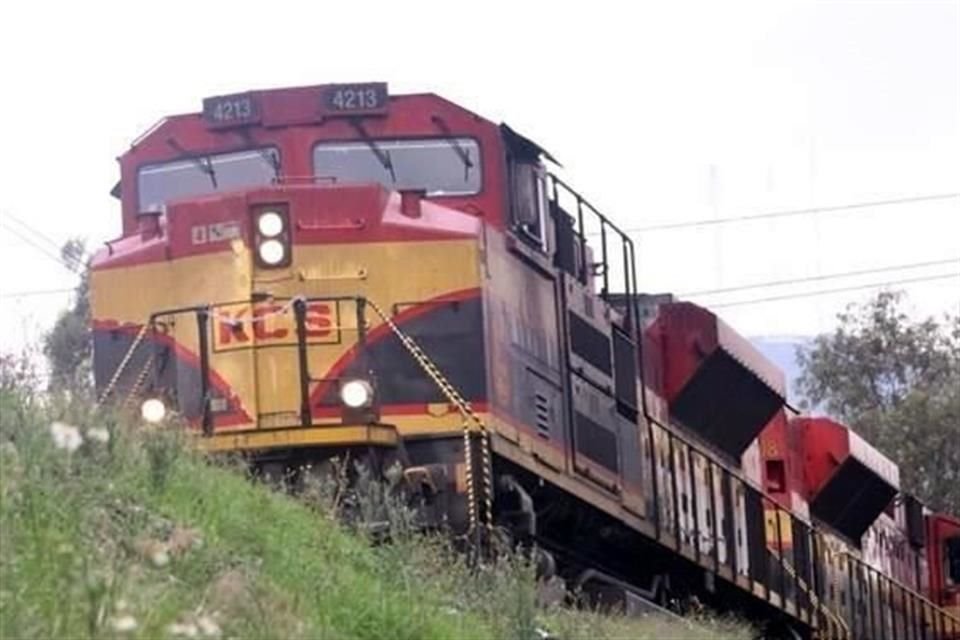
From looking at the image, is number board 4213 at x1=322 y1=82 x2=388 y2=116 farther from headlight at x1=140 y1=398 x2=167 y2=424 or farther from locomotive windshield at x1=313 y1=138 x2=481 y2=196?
headlight at x1=140 y1=398 x2=167 y2=424

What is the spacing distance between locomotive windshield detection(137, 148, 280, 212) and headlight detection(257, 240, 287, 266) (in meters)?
0.87

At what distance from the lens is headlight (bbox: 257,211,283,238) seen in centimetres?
1537

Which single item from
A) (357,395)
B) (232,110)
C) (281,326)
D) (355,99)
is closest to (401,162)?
(355,99)

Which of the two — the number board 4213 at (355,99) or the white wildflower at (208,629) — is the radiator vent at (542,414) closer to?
the number board 4213 at (355,99)

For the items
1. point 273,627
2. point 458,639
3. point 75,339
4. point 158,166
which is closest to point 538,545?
point 158,166

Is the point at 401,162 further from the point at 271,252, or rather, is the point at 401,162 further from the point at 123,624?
the point at 123,624

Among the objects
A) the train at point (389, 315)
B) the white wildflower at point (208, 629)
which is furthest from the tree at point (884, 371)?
the white wildflower at point (208, 629)

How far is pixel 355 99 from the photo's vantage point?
1620cm

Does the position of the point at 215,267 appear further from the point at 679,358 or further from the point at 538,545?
the point at 679,358

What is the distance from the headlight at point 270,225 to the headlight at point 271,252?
2.0 inches

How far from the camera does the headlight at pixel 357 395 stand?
1485 cm

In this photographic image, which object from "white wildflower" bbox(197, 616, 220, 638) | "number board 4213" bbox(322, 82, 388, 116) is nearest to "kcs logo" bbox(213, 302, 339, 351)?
"number board 4213" bbox(322, 82, 388, 116)

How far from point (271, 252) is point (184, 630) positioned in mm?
8663

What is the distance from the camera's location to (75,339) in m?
47.3
